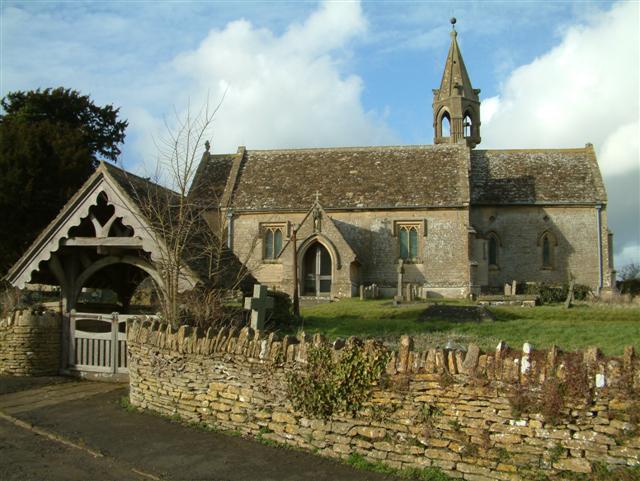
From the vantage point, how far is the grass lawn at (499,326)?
47.8 ft

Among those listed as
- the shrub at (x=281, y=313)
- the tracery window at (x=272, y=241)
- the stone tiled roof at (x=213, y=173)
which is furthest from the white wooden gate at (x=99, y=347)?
the stone tiled roof at (x=213, y=173)

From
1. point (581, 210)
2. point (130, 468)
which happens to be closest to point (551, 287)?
point (581, 210)

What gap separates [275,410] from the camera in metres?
8.69

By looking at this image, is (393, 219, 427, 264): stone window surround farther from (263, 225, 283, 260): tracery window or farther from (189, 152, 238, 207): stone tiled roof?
(189, 152, 238, 207): stone tiled roof

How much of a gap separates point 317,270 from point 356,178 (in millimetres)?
6781

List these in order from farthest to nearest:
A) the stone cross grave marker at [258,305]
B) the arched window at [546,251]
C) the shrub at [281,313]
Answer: the arched window at [546,251]
the shrub at [281,313]
the stone cross grave marker at [258,305]

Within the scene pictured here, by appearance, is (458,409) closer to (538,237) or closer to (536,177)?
(538,237)

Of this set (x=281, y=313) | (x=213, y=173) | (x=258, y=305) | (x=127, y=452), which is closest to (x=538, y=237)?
(x=213, y=173)

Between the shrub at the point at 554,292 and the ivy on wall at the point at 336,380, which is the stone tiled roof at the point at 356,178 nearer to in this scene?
the shrub at the point at 554,292

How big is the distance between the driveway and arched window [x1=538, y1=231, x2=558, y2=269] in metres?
30.2

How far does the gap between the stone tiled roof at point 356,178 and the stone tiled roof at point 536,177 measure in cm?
250

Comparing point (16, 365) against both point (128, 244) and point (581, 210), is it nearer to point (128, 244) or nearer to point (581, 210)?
point (128, 244)

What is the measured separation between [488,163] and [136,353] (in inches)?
1238

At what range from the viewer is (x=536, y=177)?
37062mm
